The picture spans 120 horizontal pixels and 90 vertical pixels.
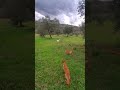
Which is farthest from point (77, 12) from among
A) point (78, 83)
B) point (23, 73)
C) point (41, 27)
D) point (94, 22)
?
point (78, 83)

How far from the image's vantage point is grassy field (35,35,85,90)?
28.9 ft

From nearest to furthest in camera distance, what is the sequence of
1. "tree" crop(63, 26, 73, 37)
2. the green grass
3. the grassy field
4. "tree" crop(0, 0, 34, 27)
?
the grassy field, the green grass, "tree" crop(63, 26, 73, 37), "tree" crop(0, 0, 34, 27)

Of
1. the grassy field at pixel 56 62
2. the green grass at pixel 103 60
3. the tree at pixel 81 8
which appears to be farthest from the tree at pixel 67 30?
the tree at pixel 81 8

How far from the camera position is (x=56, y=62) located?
11.0 metres

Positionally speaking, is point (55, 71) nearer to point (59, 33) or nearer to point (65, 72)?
point (65, 72)

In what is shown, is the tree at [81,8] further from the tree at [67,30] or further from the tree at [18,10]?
the tree at [18,10]

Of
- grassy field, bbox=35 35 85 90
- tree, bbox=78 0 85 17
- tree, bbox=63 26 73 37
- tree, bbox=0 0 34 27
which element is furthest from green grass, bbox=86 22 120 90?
tree, bbox=0 0 34 27

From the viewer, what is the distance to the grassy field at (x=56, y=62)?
882 centimetres

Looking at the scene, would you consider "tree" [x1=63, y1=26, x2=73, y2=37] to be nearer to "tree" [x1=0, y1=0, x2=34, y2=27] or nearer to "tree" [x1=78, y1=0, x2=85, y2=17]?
"tree" [x1=0, y1=0, x2=34, y2=27]

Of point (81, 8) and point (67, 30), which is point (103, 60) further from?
point (81, 8)

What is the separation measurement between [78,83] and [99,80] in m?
0.93

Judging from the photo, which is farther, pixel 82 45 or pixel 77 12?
pixel 77 12

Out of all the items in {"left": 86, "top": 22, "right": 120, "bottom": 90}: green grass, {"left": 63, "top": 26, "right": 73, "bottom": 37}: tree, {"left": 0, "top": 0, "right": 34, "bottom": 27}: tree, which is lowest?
{"left": 86, "top": 22, "right": 120, "bottom": 90}: green grass

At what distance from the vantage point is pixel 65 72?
31.5 feet
